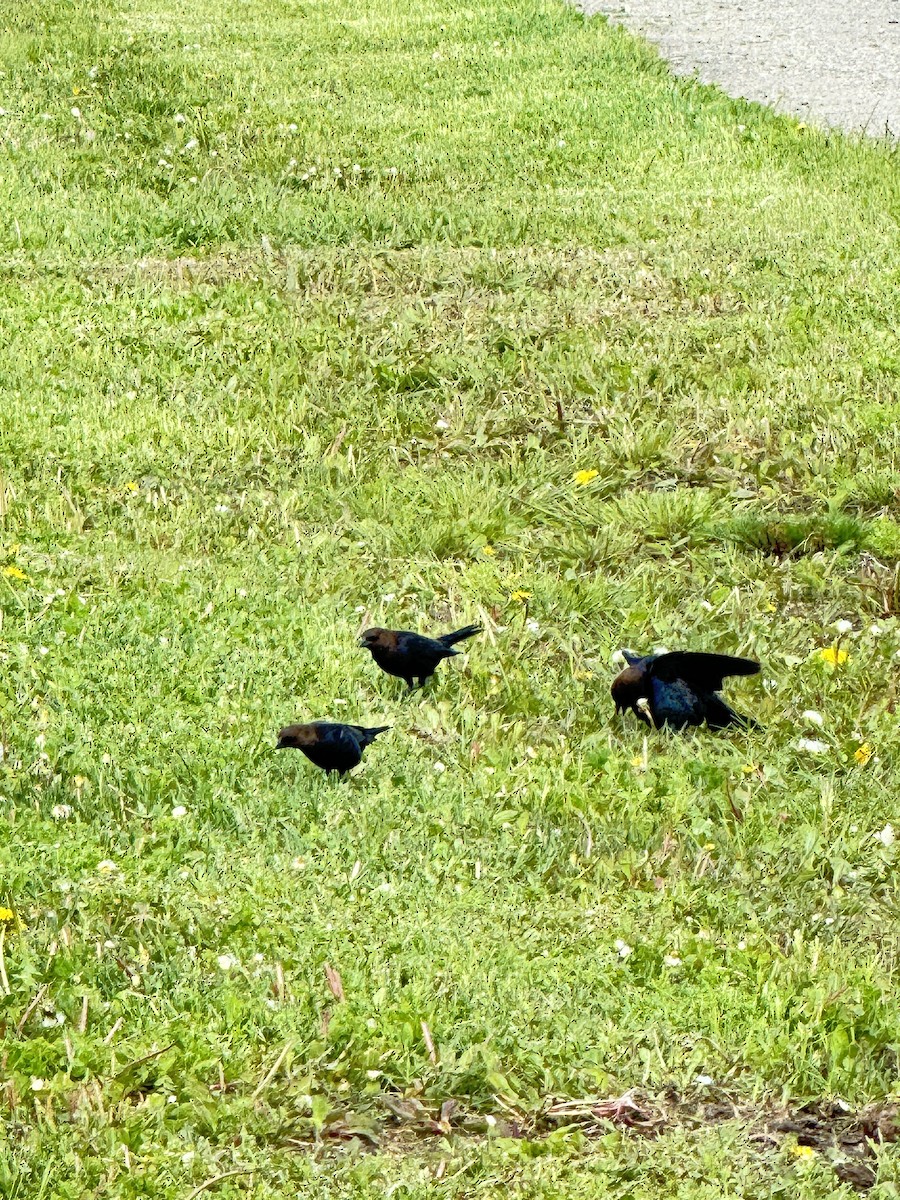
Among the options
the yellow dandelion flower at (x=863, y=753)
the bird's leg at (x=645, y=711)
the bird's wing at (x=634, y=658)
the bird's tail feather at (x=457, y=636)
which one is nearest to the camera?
the yellow dandelion flower at (x=863, y=753)

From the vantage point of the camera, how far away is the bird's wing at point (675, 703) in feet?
14.9

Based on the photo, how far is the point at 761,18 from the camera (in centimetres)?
1393

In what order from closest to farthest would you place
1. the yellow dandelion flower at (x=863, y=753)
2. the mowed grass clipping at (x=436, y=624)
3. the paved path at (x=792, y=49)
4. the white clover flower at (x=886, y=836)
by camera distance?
the mowed grass clipping at (x=436, y=624)
the white clover flower at (x=886, y=836)
the yellow dandelion flower at (x=863, y=753)
the paved path at (x=792, y=49)

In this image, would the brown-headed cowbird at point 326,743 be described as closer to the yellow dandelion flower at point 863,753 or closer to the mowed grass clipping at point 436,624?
the mowed grass clipping at point 436,624

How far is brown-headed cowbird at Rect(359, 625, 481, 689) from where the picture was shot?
4.74 metres

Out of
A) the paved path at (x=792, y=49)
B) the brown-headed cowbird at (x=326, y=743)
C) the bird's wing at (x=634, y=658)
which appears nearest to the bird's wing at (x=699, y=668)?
the bird's wing at (x=634, y=658)

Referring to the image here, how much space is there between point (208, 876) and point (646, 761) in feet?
4.32

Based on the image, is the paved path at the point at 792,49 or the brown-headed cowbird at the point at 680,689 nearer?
the brown-headed cowbird at the point at 680,689

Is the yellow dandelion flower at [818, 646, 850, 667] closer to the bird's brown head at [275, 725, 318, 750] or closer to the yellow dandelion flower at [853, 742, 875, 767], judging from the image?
the yellow dandelion flower at [853, 742, 875, 767]

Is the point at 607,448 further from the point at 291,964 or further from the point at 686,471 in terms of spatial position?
the point at 291,964

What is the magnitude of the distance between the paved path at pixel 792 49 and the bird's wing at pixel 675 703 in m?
7.13

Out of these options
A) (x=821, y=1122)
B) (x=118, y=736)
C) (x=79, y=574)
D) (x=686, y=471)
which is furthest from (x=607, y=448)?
(x=821, y=1122)

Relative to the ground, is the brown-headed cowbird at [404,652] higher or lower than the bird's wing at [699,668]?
lower

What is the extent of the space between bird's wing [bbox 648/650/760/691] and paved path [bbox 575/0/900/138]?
701cm
